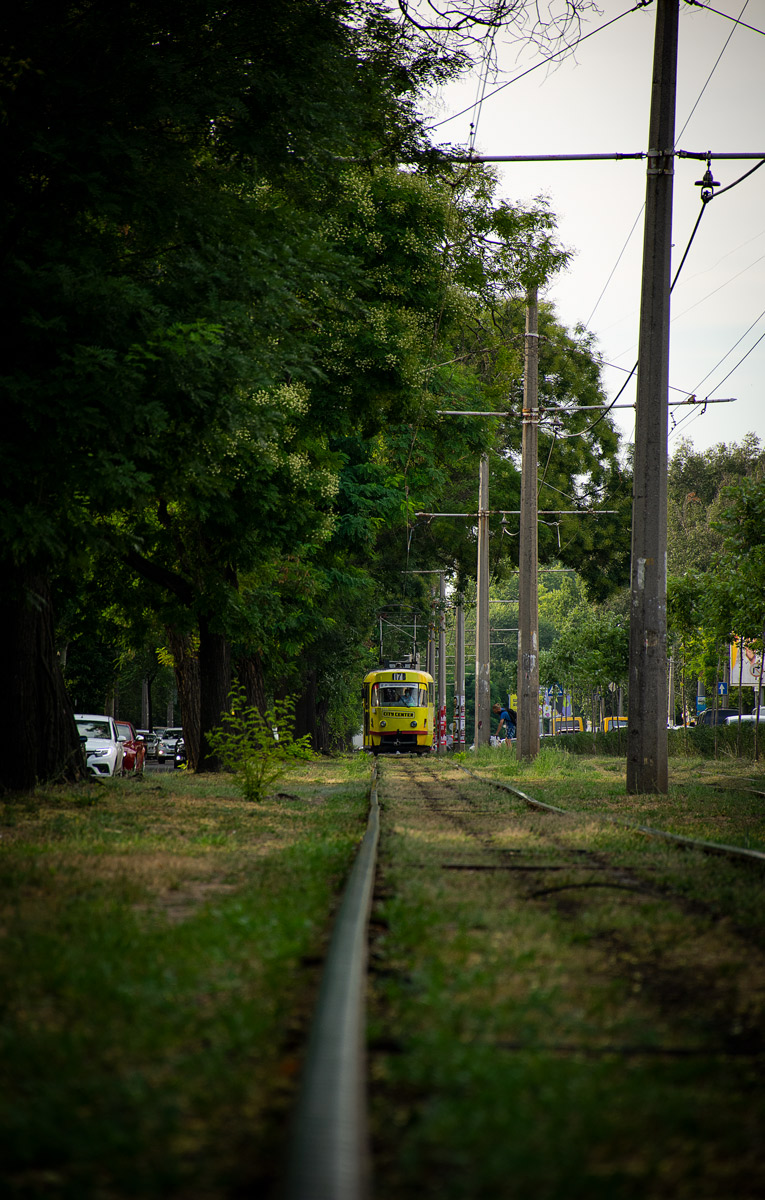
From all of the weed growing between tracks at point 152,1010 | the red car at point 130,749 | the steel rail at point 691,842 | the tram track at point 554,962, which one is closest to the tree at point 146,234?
the weed growing between tracks at point 152,1010

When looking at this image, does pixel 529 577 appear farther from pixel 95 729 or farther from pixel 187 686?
pixel 95 729

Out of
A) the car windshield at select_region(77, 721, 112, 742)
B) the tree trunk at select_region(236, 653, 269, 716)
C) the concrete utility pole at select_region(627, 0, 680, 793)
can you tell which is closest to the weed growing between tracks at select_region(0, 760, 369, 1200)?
the concrete utility pole at select_region(627, 0, 680, 793)

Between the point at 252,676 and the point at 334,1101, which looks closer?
the point at 334,1101

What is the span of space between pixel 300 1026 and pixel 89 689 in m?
41.9

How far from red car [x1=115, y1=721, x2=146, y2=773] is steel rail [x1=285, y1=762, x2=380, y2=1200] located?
24.4 m

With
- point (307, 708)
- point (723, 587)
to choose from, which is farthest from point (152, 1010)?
point (307, 708)

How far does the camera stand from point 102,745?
25.2 m

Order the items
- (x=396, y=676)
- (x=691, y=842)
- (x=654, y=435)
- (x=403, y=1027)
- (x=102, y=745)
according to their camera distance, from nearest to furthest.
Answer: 1. (x=403, y=1027)
2. (x=691, y=842)
3. (x=654, y=435)
4. (x=102, y=745)
5. (x=396, y=676)

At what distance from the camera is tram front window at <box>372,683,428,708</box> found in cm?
4206

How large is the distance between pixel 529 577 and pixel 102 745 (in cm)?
1056

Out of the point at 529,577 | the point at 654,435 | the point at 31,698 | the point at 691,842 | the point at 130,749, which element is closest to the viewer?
the point at 691,842

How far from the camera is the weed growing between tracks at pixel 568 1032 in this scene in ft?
8.31

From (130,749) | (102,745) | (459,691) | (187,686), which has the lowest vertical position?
(130,749)

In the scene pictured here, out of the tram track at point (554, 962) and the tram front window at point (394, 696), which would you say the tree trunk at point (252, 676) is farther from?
the tram track at point (554, 962)
